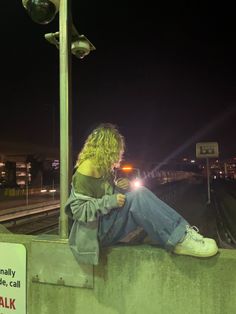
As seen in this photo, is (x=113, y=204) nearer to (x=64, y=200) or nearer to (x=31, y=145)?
(x=64, y=200)

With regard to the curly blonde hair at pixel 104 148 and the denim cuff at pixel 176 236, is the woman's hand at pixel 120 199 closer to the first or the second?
the curly blonde hair at pixel 104 148

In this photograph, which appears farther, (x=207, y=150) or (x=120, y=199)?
(x=207, y=150)

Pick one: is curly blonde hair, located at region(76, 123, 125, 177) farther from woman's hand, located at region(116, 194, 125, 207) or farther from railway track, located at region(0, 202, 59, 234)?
railway track, located at region(0, 202, 59, 234)

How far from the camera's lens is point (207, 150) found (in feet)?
64.7

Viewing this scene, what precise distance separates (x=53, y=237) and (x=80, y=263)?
1.66 feet

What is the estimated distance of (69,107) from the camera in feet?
12.5

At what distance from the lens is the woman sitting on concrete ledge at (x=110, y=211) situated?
9.82ft

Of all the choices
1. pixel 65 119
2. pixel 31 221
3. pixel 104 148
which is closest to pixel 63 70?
pixel 65 119

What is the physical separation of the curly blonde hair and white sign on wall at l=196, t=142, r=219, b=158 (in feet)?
54.6

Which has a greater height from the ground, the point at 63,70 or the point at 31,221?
the point at 63,70

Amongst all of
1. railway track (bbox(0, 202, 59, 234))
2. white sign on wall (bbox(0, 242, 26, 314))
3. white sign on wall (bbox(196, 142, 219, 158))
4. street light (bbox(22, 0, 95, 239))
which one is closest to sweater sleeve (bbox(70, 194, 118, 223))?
street light (bbox(22, 0, 95, 239))

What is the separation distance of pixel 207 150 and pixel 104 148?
17023mm

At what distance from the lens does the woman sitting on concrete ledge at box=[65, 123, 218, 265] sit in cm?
299

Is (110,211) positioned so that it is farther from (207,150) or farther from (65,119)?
(207,150)
